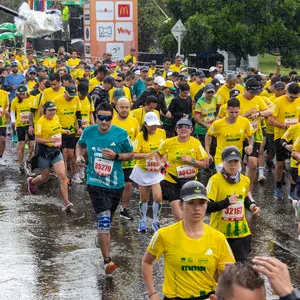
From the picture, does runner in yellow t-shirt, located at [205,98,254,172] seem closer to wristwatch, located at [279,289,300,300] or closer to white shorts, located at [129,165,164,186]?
white shorts, located at [129,165,164,186]

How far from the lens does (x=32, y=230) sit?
37.1 ft

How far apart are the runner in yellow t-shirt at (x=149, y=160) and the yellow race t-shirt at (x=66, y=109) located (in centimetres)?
329

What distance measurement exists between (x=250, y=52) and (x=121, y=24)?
7.44 meters

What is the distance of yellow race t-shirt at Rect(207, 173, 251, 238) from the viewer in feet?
25.3

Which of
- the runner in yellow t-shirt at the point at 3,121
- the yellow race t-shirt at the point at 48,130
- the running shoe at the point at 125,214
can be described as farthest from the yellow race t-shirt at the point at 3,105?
the running shoe at the point at 125,214

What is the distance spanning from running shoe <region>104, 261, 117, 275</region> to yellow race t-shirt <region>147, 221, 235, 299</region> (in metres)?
3.18

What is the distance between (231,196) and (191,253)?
1.85 meters

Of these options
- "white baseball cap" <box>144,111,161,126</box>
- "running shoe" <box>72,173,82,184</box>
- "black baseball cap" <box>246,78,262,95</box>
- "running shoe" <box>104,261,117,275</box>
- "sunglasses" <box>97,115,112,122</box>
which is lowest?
"running shoe" <box>72,173,82,184</box>

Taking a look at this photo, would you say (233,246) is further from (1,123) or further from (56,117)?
(1,123)

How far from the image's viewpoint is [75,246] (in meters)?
10.5

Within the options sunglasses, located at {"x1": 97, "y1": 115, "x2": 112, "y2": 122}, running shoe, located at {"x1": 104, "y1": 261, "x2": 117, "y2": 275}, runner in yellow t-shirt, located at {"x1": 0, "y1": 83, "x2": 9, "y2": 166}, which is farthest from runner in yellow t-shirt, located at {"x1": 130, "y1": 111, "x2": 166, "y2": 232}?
runner in yellow t-shirt, located at {"x1": 0, "y1": 83, "x2": 9, "y2": 166}

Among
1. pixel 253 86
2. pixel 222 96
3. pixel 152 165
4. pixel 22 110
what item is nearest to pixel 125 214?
pixel 152 165

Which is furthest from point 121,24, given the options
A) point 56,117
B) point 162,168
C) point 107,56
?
point 162,168

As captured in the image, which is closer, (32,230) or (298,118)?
(32,230)
